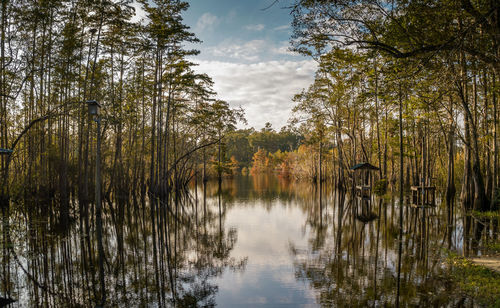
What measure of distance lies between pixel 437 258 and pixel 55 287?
26.1 ft

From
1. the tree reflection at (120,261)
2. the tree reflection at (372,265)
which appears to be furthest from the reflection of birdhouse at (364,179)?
the tree reflection at (120,261)

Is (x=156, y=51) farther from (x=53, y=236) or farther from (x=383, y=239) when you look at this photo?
(x=383, y=239)

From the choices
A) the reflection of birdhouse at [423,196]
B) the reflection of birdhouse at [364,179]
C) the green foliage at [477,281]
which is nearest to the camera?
the green foliage at [477,281]

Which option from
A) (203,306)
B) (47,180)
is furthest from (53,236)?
(47,180)

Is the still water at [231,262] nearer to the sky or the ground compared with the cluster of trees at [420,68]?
nearer to the ground

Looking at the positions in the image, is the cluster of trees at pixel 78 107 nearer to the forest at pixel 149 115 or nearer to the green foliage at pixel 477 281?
the forest at pixel 149 115

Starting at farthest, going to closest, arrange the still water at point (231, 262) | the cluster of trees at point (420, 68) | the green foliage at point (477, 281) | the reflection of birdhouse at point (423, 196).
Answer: the reflection of birdhouse at point (423, 196) → the cluster of trees at point (420, 68) → the still water at point (231, 262) → the green foliage at point (477, 281)

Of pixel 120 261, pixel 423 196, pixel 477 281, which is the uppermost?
pixel 423 196

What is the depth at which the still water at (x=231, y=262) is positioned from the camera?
5.09 metres

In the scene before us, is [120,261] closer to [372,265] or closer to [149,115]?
[372,265]

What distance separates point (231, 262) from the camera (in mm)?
7383

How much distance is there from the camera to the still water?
5.09 meters

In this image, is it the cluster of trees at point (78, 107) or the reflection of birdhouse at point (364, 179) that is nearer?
the cluster of trees at point (78, 107)

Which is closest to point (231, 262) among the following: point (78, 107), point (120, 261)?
point (120, 261)
